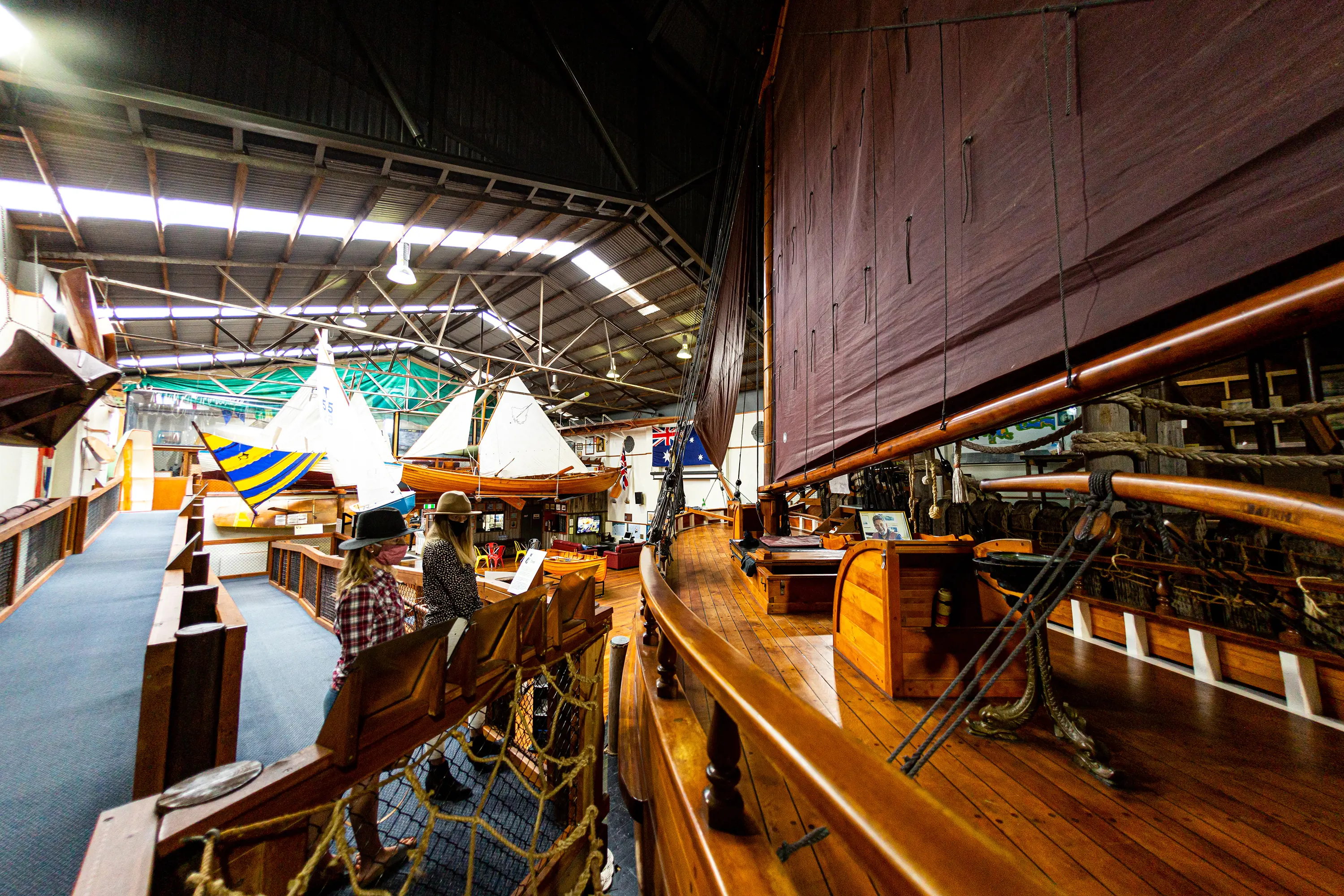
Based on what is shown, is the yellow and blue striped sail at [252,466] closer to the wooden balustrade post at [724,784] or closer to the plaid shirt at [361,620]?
the plaid shirt at [361,620]

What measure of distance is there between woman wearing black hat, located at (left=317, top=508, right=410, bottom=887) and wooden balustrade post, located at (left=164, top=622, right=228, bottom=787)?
0.34m

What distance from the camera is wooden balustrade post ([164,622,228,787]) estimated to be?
1.34 metres

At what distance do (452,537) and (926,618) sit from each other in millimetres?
2055

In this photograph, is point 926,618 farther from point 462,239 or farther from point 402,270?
point 462,239

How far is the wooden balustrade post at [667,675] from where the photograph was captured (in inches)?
59.4

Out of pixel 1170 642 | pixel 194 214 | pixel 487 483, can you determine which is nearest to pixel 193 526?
pixel 194 214

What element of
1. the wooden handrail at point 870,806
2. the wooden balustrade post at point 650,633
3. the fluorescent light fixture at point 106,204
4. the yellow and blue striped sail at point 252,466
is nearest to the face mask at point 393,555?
the yellow and blue striped sail at point 252,466

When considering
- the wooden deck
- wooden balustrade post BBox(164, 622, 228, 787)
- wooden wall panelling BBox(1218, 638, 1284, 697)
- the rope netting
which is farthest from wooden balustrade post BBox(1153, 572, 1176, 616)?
wooden balustrade post BBox(164, 622, 228, 787)

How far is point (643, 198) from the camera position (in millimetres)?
5547

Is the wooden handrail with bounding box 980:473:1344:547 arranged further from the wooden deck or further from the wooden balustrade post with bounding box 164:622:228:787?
the wooden balustrade post with bounding box 164:622:228:787

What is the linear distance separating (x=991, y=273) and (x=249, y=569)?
1045 cm

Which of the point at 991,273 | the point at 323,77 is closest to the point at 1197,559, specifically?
the point at 991,273

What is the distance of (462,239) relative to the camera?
6.77 meters

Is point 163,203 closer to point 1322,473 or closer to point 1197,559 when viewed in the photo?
point 1197,559
